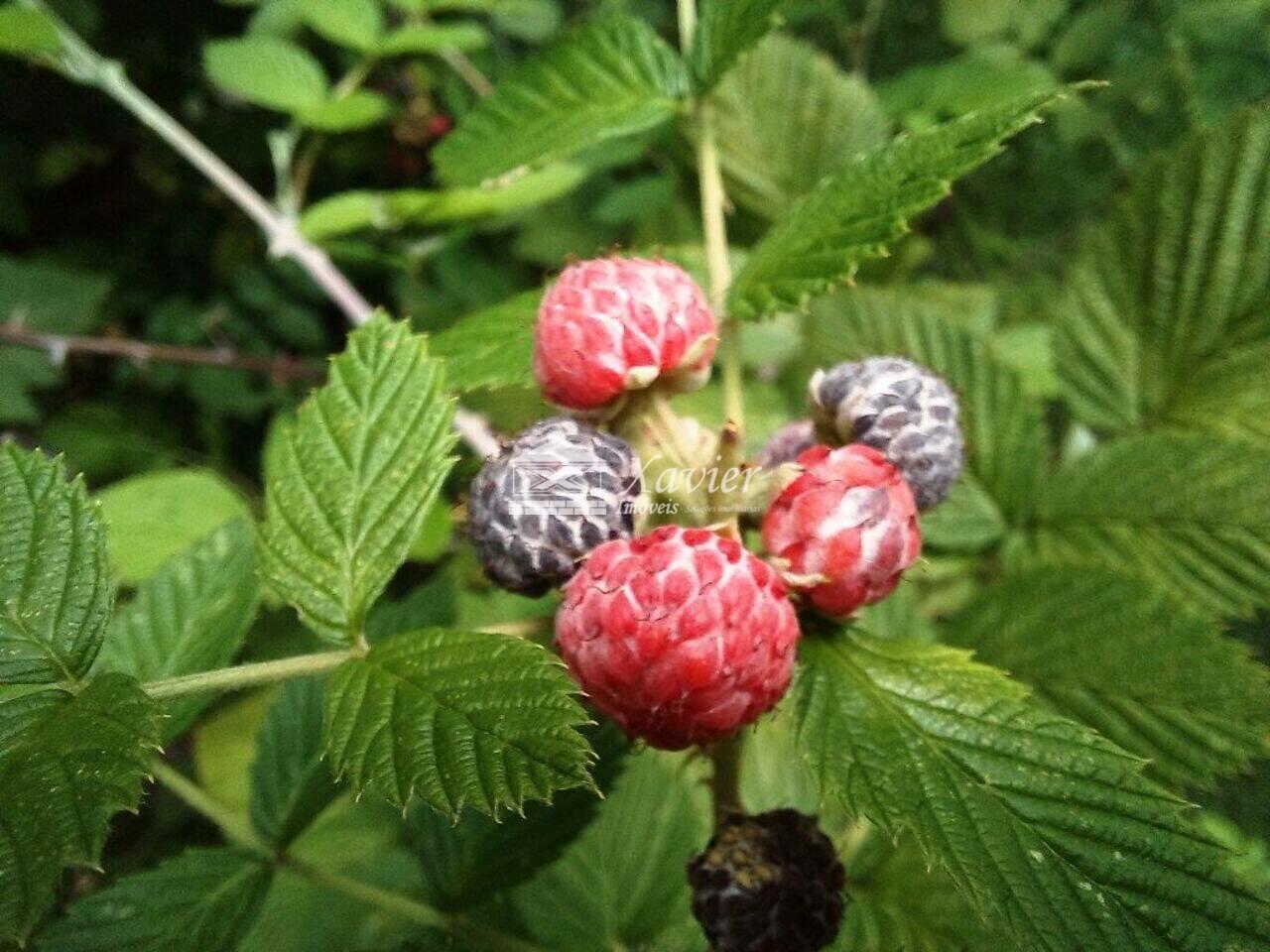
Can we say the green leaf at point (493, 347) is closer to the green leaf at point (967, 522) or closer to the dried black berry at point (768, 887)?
the dried black berry at point (768, 887)

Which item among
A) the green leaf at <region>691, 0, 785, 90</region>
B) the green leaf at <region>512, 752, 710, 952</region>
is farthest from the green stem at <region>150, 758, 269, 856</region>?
the green leaf at <region>691, 0, 785, 90</region>

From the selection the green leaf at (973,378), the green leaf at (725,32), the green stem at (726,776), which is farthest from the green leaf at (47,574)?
the green leaf at (973,378)

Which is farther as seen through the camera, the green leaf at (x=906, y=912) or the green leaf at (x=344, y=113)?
the green leaf at (x=344, y=113)

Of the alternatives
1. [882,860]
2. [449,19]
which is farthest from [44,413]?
[882,860]

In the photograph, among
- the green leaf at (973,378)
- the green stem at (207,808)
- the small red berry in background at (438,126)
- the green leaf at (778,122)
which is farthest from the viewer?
the small red berry in background at (438,126)

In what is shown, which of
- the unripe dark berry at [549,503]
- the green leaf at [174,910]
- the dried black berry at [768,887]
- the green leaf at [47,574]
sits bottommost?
the dried black berry at [768,887]

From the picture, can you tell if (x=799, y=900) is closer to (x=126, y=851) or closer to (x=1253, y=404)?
(x=1253, y=404)

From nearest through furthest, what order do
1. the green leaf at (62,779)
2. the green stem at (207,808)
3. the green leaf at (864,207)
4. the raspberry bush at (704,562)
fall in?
the green leaf at (62,779) → the raspberry bush at (704,562) → the green leaf at (864,207) → the green stem at (207,808)

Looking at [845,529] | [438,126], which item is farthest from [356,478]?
[438,126]
